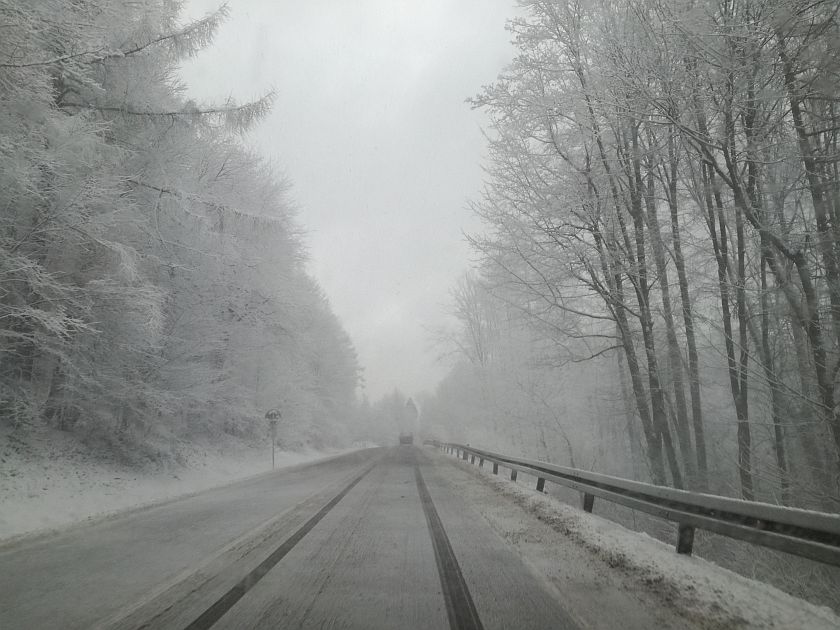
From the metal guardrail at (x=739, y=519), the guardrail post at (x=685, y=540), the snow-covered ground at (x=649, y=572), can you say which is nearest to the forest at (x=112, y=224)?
the snow-covered ground at (x=649, y=572)

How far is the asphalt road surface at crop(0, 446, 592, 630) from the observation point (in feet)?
9.85

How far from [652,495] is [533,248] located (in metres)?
6.51

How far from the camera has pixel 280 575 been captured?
12.6 ft

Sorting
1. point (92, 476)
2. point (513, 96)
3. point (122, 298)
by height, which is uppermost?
point (513, 96)

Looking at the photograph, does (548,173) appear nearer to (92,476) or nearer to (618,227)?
(618,227)

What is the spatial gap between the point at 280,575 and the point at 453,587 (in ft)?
4.82

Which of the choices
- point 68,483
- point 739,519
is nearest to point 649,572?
point 739,519

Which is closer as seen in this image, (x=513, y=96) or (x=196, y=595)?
(x=196, y=595)

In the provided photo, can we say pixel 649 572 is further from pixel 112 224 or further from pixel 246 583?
pixel 112 224

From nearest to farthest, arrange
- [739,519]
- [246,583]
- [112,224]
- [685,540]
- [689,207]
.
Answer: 1. [739,519]
2. [246,583]
3. [685,540]
4. [112,224]
5. [689,207]

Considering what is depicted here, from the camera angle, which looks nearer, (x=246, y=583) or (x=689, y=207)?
(x=246, y=583)

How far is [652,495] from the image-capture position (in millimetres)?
4570

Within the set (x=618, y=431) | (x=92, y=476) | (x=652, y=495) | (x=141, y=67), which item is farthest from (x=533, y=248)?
(x=618, y=431)

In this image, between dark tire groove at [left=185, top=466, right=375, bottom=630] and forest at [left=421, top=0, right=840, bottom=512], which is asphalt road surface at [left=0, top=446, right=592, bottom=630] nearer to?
dark tire groove at [left=185, top=466, right=375, bottom=630]
